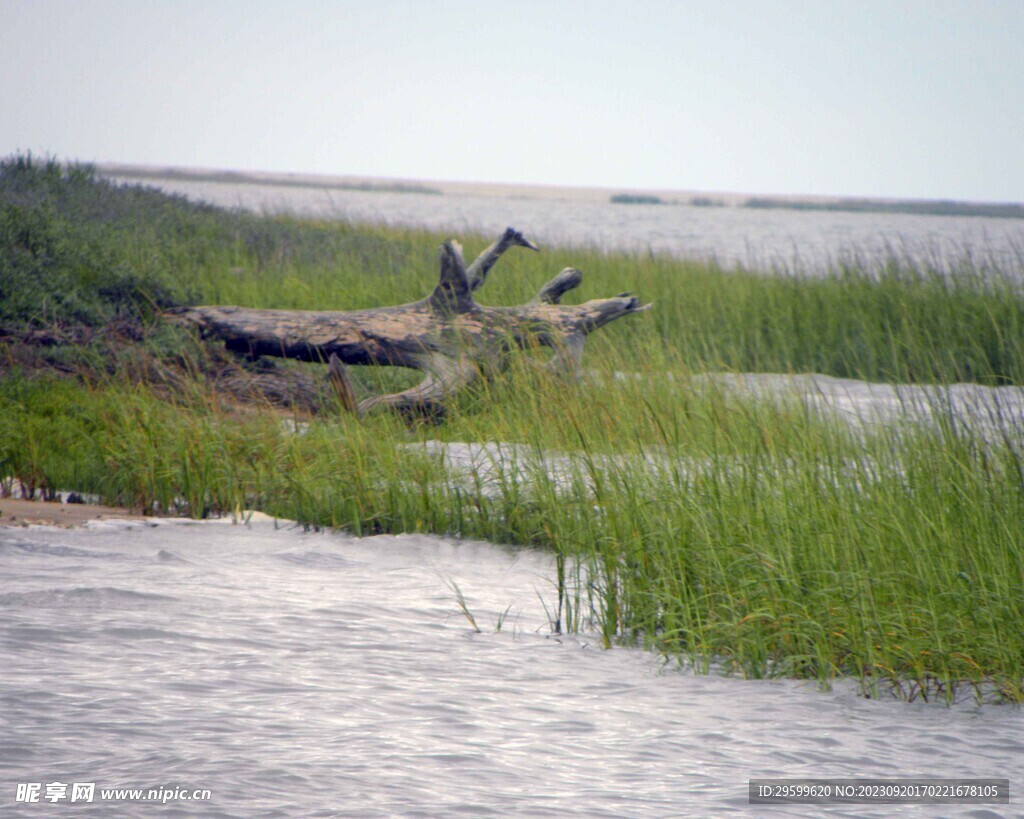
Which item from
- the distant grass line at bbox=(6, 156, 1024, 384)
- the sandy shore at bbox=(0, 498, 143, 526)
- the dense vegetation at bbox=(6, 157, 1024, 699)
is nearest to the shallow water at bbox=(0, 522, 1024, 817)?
the dense vegetation at bbox=(6, 157, 1024, 699)

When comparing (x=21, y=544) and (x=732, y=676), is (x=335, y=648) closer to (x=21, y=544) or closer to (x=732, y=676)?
(x=732, y=676)

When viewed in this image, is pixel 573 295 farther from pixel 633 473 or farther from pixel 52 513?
pixel 633 473

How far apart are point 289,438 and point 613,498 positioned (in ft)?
8.01

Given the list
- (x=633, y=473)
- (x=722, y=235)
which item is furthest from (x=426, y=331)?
(x=722, y=235)

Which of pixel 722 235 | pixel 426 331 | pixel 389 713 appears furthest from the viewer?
pixel 722 235

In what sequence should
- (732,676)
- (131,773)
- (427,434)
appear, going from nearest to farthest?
(131,773)
(732,676)
(427,434)

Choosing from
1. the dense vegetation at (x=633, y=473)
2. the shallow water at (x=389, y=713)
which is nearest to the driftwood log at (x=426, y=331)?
the dense vegetation at (x=633, y=473)

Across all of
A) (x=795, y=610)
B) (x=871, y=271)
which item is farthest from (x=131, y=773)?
(x=871, y=271)

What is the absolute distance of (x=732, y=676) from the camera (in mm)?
3748

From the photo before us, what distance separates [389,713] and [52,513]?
10.1ft

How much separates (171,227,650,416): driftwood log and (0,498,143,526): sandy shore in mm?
2121

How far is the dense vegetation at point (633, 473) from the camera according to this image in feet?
12.4

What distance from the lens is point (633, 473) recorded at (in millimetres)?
4645

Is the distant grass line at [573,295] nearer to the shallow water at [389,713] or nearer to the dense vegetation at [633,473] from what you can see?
the dense vegetation at [633,473]
